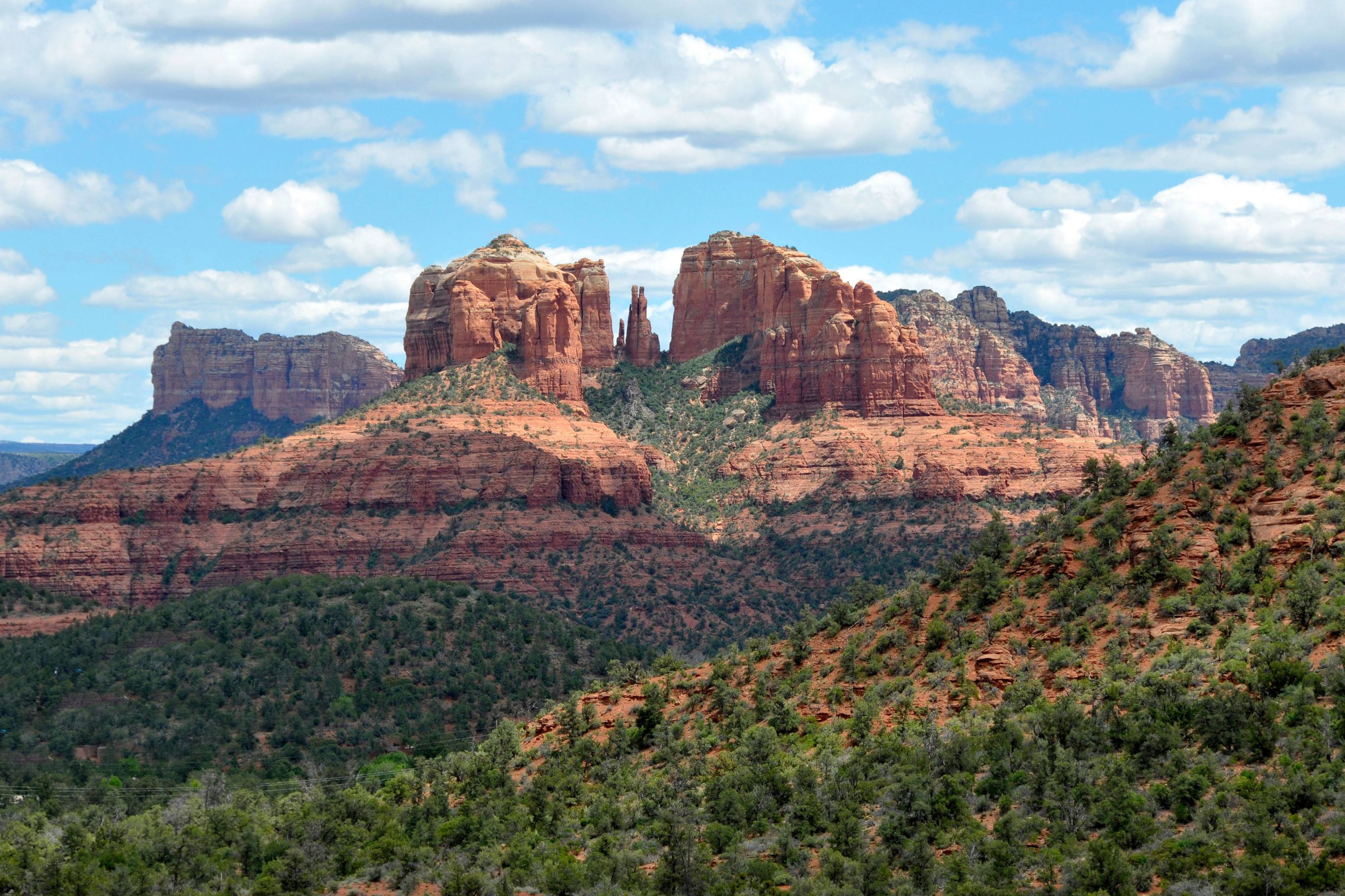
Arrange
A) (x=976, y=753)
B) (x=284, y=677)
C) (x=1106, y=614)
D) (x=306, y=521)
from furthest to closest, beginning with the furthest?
(x=306, y=521)
(x=284, y=677)
(x=1106, y=614)
(x=976, y=753)

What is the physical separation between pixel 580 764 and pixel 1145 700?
2561 cm

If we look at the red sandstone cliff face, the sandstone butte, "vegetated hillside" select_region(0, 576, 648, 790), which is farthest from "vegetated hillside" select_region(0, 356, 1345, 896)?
the red sandstone cliff face

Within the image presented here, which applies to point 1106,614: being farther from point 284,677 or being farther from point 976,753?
point 284,677

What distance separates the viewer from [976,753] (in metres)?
69.8

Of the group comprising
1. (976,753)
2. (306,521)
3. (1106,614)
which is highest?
(306,521)


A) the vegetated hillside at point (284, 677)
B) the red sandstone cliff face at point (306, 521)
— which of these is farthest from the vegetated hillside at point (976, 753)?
the red sandstone cliff face at point (306, 521)

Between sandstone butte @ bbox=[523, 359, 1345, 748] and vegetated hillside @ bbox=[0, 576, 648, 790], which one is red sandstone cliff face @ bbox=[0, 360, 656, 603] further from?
sandstone butte @ bbox=[523, 359, 1345, 748]

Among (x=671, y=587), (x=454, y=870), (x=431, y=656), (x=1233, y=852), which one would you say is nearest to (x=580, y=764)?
(x=454, y=870)

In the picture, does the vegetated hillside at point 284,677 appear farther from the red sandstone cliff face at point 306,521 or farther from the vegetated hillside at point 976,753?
the vegetated hillside at point 976,753

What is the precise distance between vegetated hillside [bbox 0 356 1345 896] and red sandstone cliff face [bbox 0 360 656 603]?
89834 millimetres

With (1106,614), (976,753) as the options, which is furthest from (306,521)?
(976,753)

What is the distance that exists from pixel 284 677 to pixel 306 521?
178 feet

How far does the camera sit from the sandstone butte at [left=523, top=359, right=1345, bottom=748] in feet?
241

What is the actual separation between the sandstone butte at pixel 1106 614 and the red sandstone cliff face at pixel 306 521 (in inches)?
3801
